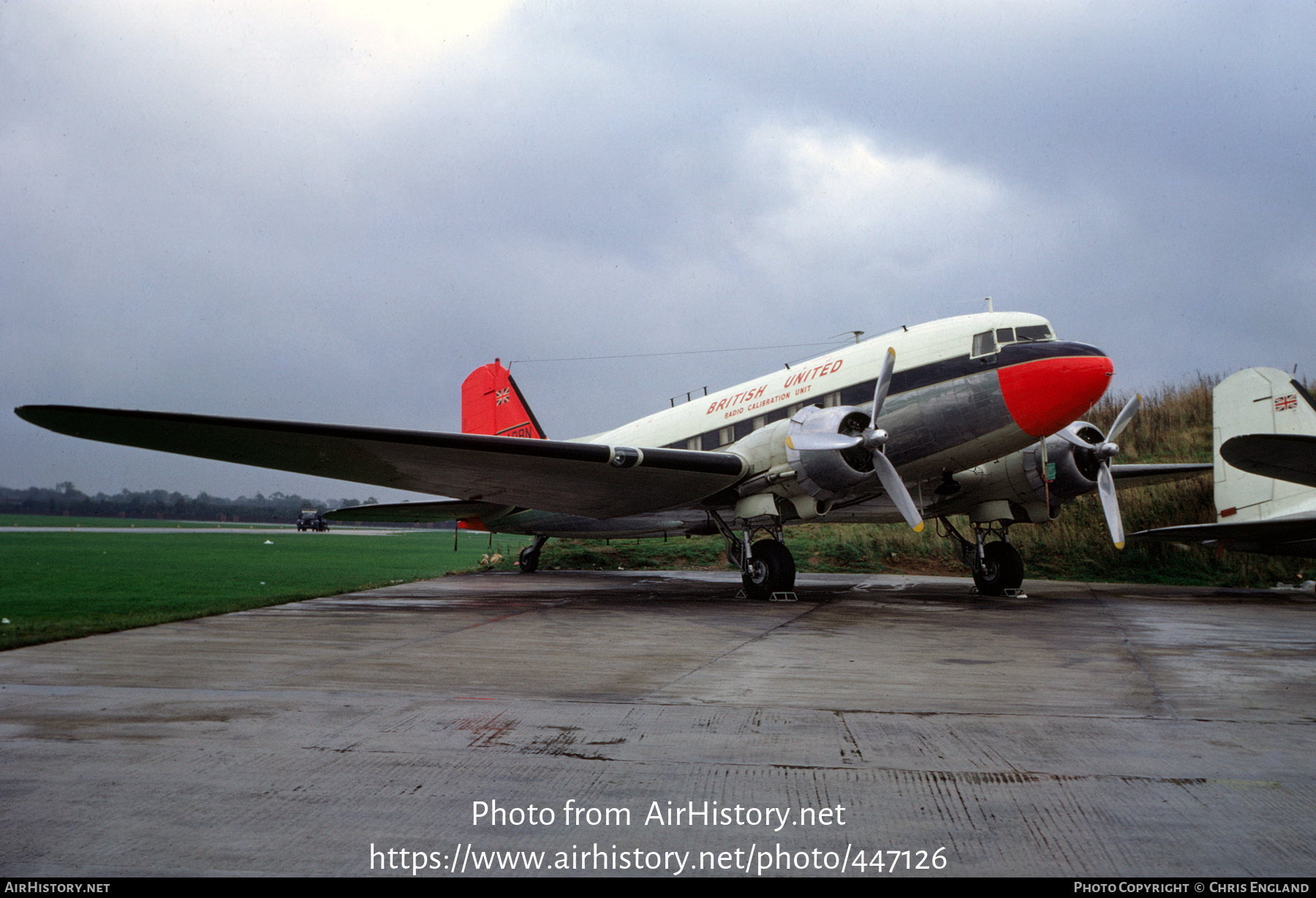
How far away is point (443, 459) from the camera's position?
40.7 ft

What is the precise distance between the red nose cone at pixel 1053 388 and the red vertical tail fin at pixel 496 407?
11.0 meters

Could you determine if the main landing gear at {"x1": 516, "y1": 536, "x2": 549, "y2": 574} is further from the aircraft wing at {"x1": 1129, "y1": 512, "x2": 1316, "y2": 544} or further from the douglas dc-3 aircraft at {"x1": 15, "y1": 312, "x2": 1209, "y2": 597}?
the aircraft wing at {"x1": 1129, "y1": 512, "x2": 1316, "y2": 544}

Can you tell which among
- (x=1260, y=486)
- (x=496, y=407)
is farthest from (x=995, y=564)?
(x=496, y=407)

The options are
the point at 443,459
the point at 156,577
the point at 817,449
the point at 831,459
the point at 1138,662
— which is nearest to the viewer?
the point at 1138,662

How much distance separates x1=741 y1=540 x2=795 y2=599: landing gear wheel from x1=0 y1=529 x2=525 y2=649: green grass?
7.16 metres

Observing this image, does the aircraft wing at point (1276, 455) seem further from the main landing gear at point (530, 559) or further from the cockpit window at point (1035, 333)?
the main landing gear at point (530, 559)

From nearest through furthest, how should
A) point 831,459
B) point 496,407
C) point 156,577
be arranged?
point 831,459, point 156,577, point 496,407

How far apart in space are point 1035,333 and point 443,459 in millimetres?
9176

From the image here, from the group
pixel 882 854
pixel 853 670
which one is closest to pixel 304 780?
pixel 882 854

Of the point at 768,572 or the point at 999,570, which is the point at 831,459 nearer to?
the point at 768,572

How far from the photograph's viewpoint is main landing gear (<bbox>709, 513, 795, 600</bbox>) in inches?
527

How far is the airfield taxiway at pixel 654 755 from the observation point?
287 cm

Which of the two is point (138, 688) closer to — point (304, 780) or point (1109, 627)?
point (304, 780)

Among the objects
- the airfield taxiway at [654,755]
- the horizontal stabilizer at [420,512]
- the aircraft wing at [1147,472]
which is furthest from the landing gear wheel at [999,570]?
the horizontal stabilizer at [420,512]
